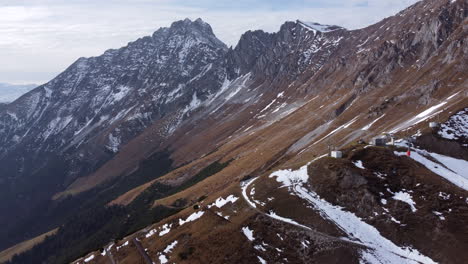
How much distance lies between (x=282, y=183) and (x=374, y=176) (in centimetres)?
2184

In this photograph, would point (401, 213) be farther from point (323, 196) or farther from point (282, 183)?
point (282, 183)

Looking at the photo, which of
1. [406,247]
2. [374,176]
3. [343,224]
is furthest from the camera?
[374,176]

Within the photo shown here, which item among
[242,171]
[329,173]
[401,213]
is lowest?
[242,171]

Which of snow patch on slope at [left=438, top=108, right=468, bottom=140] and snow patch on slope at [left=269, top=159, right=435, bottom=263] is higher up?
snow patch on slope at [left=438, top=108, right=468, bottom=140]

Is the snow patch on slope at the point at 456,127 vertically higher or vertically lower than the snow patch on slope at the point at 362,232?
higher

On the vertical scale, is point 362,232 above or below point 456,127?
below

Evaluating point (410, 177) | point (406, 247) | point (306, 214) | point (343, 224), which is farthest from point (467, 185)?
point (306, 214)

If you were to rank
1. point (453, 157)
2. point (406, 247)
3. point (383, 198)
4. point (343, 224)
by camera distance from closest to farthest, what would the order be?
point (406, 247) → point (343, 224) → point (383, 198) → point (453, 157)

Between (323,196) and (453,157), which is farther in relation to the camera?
(453,157)

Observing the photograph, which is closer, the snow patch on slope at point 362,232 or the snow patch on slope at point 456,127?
the snow patch on slope at point 362,232

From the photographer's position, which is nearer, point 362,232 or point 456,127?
point 362,232

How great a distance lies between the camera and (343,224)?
8181 cm

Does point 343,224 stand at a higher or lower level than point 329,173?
lower

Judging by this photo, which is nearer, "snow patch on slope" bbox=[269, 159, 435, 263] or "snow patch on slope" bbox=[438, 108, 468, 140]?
"snow patch on slope" bbox=[269, 159, 435, 263]
